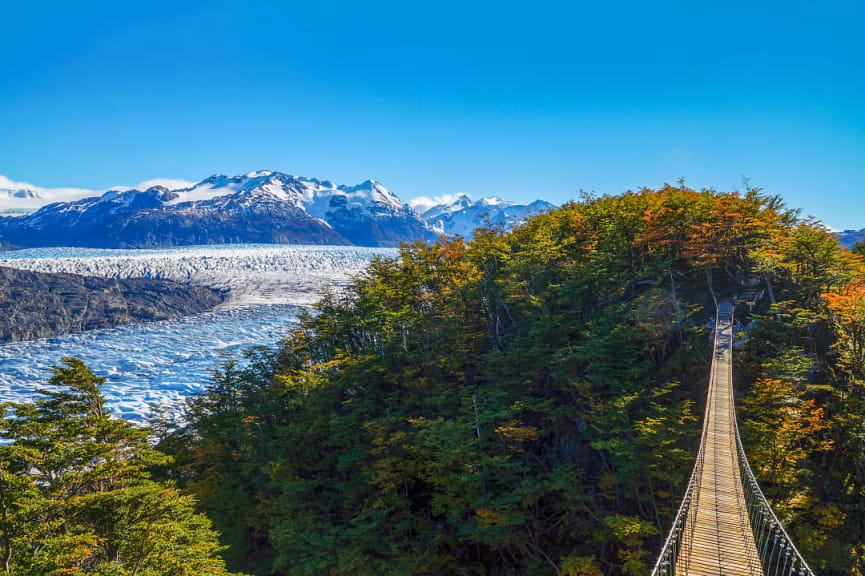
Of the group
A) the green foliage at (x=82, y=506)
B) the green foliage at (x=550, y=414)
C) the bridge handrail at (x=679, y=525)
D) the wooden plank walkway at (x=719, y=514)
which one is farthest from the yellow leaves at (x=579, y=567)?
the green foliage at (x=82, y=506)

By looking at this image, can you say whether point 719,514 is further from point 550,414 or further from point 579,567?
point 550,414

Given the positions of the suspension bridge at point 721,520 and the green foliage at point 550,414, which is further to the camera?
the green foliage at point 550,414

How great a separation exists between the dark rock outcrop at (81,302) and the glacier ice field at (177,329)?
26.6 feet

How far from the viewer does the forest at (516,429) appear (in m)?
11.1

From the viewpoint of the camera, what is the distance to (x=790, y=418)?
11.1 m

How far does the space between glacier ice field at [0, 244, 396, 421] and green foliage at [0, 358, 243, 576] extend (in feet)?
64.4

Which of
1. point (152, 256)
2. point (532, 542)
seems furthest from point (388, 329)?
point (152, 256)

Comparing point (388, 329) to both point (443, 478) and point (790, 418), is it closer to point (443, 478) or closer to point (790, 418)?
point (443, 478)

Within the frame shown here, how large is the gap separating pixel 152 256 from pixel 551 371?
12488 centimetres

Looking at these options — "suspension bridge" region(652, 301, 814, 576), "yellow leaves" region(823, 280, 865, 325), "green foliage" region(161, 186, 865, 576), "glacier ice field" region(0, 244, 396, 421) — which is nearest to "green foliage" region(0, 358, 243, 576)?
"green foliage" region(161, 186, 865, 576)

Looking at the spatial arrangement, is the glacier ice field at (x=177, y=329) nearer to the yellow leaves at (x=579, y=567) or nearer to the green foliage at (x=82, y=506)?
the green foliage at (x=82, y=506)

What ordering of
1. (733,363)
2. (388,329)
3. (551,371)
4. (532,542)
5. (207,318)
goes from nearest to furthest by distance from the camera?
(733,363), (532,542), (551,371), (388,329), (207,318)

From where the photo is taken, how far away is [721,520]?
7.61m

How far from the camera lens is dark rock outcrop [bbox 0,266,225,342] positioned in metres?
74.2
